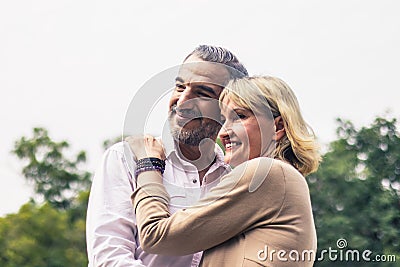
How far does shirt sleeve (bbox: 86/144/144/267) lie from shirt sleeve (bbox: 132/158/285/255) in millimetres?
225

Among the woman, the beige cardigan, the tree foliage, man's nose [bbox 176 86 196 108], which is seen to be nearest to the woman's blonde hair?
the woman

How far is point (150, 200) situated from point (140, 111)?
1.60 ft

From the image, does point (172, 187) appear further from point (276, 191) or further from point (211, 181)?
point (276, 191)

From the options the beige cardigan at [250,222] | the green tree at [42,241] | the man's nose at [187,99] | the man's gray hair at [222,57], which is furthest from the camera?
the green tree at [42,241]

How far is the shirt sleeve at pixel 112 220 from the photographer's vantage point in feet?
10.1

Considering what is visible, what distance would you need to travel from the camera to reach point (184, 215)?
9.48 ft

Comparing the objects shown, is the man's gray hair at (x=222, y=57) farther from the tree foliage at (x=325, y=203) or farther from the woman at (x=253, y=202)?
the tree foliage at (x=325, y=203)

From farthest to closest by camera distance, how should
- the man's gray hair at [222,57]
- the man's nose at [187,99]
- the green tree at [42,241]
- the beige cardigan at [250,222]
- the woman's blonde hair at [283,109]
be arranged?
the green tree at [42,241] < the man's gray hair at [222,57] < the man's nose at [187,99] < the woman's blonde hair at [283,109] < the beige cardigan at [250,222]

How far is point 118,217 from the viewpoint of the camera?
3.12 m

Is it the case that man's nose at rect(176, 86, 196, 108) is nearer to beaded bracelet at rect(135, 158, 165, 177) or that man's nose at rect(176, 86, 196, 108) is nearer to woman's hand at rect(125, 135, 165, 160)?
woman's hand at rect(125, 135, 165, 160)

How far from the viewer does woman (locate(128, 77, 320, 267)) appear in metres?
2.85

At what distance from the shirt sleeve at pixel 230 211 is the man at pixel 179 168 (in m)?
0.24

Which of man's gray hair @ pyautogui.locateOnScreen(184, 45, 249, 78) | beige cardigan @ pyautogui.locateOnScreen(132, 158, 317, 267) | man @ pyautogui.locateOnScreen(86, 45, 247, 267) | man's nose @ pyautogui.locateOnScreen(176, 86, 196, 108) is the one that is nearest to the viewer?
beige cardigan @ pyautogui.locateOnScreen(132, 158, 317, 267)

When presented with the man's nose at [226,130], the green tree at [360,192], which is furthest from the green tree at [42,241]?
the man's nose at [226,130]
